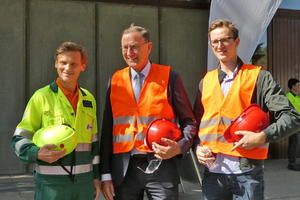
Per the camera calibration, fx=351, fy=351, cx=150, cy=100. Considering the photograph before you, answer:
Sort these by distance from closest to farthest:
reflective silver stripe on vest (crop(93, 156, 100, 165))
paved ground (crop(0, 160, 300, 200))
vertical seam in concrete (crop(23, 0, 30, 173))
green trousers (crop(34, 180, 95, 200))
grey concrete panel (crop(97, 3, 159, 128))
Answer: green trousers (crop(34, 180, 95, 200)), reflective silver stripe on vest (crop(93, 156, 100, 165)), paved ground (crop(0, 160, 300, 200)), vertical seam in concrete (crop(23, 0, 30, 173)), grey concrete panel (crop(97, 3, 159, 128))

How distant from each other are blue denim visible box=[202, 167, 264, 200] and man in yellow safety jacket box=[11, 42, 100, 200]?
3.32 ft

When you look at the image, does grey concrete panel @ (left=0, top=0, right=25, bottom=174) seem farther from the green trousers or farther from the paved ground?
the green trousers

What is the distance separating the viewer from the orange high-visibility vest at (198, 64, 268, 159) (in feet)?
9.17

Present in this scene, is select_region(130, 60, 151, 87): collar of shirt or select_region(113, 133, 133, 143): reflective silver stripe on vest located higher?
select_region(130, 60, 151, 87): collar of shirt

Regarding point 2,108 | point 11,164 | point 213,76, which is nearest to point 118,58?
point 2,108

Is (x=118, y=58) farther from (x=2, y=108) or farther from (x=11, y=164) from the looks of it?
(x=11, y=164)

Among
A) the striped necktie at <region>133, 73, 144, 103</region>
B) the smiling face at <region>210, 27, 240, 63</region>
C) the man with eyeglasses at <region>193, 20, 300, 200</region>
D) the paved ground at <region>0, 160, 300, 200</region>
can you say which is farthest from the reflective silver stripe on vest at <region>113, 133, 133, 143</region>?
the paved ground at <region>0, 160, 300, 200</region>

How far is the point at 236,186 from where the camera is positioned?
280cm

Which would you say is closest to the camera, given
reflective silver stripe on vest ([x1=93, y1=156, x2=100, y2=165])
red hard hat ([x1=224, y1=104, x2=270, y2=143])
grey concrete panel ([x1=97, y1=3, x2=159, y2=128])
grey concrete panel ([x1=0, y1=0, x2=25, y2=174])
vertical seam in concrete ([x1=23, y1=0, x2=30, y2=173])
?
red hard hat ([x1=224, y1=104, x2=270, y2=143])

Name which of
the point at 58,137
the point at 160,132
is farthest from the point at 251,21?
the point at 58,137

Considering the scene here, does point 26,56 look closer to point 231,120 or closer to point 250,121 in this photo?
point 231,120

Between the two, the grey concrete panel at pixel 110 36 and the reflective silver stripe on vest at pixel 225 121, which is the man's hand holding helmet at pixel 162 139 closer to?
Result: the reflective silver stripe on vest at pixel 225 121

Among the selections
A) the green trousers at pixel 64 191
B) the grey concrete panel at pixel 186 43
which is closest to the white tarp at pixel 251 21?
the grey concrete panel at pixel 186 43

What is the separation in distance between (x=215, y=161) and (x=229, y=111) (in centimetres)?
43
